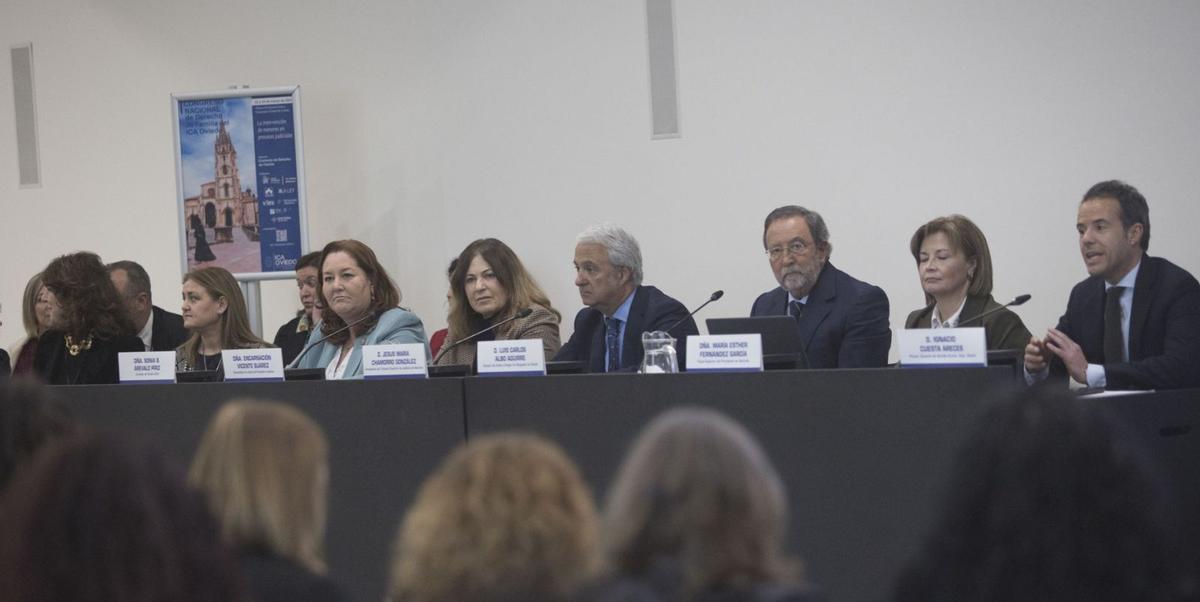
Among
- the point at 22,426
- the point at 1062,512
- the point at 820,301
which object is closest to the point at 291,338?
the point at 820,301

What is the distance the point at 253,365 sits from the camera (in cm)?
350

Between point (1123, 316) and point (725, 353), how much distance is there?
128 centimetres

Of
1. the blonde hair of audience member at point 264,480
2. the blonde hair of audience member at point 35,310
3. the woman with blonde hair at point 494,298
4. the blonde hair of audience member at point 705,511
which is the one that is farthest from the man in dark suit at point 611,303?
the blonde hair of audience member at point 705,511

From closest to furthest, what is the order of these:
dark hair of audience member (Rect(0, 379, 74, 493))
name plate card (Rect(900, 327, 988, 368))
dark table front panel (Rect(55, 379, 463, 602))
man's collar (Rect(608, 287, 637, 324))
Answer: dark hair of audience member (Rect(0, 379, 74, 493)) < name plate card (Rect(900, 327, 988, 368)) < dark table front panel (Rect(55, 379, 463, 602)) < man's collar (Rect(608, 287, 637, 324))

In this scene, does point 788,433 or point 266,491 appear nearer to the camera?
point 266,491

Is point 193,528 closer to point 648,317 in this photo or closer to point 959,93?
point 648,317

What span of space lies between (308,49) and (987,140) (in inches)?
125

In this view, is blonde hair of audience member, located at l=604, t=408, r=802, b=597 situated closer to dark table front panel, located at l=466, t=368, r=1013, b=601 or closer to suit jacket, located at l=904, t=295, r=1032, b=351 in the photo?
dark table front panel, located at l=466, t=368, r=1013, b=601

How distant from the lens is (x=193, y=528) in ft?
4.40

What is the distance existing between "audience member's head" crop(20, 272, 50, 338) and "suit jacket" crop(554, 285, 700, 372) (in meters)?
2.12

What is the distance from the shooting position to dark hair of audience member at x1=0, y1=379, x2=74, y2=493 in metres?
1.72

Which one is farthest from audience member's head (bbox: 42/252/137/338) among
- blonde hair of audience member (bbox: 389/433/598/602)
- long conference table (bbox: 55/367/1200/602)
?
blonde hair of audience member (bbox: 389/433/598/602)

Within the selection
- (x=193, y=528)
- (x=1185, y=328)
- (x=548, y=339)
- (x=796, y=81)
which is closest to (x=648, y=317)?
(x=548, y=339)

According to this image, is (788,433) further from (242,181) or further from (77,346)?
(242,181)
